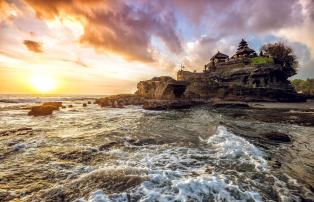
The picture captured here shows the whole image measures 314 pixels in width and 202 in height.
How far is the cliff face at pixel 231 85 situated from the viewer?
4616 cm

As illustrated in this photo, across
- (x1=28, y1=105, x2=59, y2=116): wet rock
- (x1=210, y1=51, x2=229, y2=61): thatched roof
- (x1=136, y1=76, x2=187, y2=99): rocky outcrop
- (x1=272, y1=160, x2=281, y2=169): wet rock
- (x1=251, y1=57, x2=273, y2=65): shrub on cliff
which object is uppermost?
(x1=210, y1=51, x2=229, y2=61): thatched roof

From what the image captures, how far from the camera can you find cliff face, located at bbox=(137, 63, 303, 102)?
151 feet

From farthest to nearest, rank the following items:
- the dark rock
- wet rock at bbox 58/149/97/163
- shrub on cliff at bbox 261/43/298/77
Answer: shrub on cliff at bbox 261/43/298/77 < the dark rock < wet rock at bbox 58/149/97/163

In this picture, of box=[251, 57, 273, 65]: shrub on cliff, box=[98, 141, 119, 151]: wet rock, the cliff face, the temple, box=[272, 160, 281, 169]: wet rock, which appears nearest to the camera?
box=[272, 160, 281, 169]: wet rock

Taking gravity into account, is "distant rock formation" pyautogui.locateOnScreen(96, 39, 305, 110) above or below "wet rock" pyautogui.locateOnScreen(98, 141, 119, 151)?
above

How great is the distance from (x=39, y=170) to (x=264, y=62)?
60736 mm

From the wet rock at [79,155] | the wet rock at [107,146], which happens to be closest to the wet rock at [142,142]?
the wet rock at [107,146]

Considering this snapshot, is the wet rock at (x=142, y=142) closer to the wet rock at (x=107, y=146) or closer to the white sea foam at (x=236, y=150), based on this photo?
the wet rock at (x=107, y=146)

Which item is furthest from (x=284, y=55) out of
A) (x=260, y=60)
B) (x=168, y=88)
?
(x=168, y=88)

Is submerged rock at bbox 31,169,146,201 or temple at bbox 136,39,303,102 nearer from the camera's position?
submerged rock at bbox 31,169,146,201

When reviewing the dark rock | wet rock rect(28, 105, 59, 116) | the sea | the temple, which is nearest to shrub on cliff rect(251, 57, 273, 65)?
the temple

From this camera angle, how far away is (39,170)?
268 inches

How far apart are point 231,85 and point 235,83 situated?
8.14 meters

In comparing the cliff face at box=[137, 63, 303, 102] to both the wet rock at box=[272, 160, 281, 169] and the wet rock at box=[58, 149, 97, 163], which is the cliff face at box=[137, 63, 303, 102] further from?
the wet rock at box=[272, 160, 281, 169]
